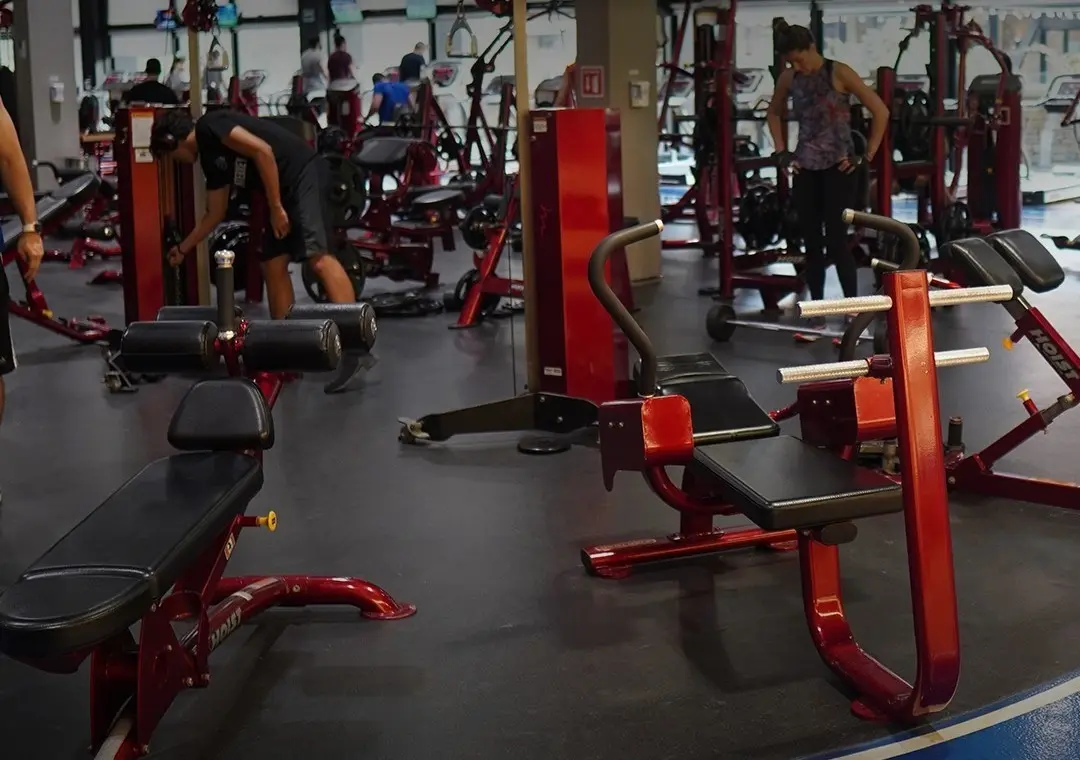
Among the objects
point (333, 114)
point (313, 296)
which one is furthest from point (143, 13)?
point (313, 296)

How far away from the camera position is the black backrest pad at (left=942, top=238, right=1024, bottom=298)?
3256 mm

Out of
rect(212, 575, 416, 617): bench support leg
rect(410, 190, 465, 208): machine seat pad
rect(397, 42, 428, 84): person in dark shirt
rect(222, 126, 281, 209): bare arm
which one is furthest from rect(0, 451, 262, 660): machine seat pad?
rect(397, 42, 428, 84): person in dark shirt

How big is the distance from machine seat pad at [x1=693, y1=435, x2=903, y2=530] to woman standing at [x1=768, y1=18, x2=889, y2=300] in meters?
3.43

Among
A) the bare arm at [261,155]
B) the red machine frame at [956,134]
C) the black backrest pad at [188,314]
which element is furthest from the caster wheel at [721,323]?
the black backrest pad at [188,314]

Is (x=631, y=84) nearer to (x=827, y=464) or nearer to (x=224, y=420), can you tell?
(x=827, y=464)

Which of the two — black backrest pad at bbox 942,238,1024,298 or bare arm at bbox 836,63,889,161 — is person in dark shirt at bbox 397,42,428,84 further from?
black backrest pad at bbox 942,238,1024,298

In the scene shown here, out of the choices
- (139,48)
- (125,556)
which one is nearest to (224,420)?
(125,556)

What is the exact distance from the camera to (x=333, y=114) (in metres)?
10.8

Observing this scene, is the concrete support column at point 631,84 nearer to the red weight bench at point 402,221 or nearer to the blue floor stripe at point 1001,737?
the red weight bench at point 402,221

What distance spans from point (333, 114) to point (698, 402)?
325 inches

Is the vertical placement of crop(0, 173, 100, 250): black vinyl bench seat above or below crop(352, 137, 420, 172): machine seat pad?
below

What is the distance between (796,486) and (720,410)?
66cm

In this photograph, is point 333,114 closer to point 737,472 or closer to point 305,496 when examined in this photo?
point 305,496

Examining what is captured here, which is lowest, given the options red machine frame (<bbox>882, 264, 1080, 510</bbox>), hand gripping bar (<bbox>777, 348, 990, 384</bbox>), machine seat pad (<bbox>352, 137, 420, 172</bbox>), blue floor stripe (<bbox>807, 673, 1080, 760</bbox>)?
blue floor stripe (<bbox>807, 673, 1080, 760</bbox>)
